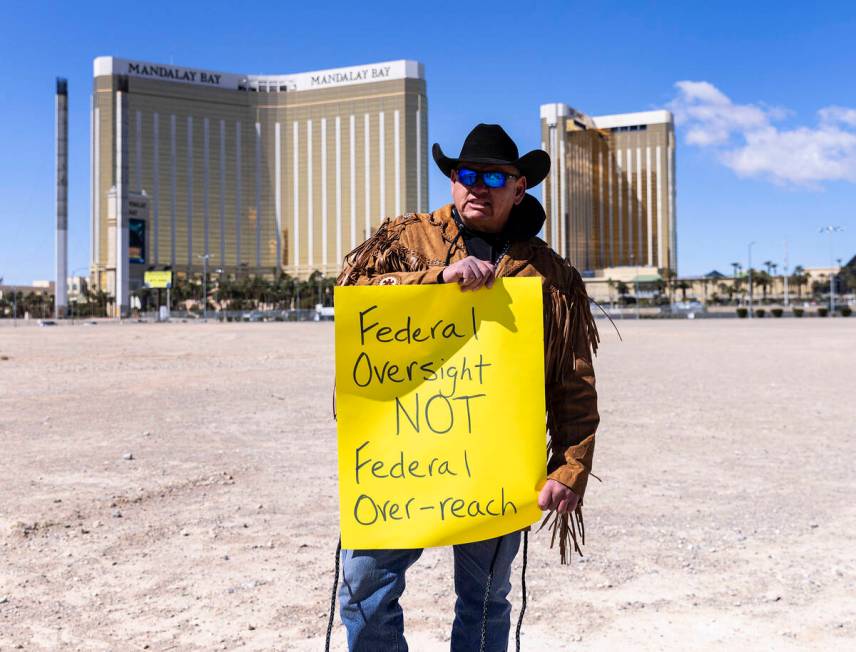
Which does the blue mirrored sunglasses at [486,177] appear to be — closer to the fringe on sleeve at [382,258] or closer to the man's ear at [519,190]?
the man's ear at [519,190]

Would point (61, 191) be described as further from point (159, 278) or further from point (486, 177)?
point (486, 177)

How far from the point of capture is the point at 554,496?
107 inches

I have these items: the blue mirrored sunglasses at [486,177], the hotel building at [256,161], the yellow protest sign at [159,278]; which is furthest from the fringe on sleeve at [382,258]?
the hotel building at [256,161]

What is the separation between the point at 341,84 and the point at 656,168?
81576 millimetres

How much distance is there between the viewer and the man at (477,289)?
2.67 meters

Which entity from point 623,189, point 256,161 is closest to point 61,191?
point 256,161

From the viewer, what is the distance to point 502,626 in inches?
114

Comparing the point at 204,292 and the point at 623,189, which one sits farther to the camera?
the point at 623,189

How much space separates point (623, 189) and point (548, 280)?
20399cm

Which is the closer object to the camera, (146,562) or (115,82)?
Answer: (146,562)

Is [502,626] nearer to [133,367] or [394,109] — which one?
[133,367]

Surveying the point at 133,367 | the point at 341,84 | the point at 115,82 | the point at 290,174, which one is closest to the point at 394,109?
the point at 341,84

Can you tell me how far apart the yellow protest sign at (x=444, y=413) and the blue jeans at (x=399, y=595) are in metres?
0.12

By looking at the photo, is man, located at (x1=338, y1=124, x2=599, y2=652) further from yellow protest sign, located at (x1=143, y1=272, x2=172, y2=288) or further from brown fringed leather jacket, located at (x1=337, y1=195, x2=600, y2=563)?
yellow protest sign, located at (x1=143, y1=272, x2=172, y2=288)
